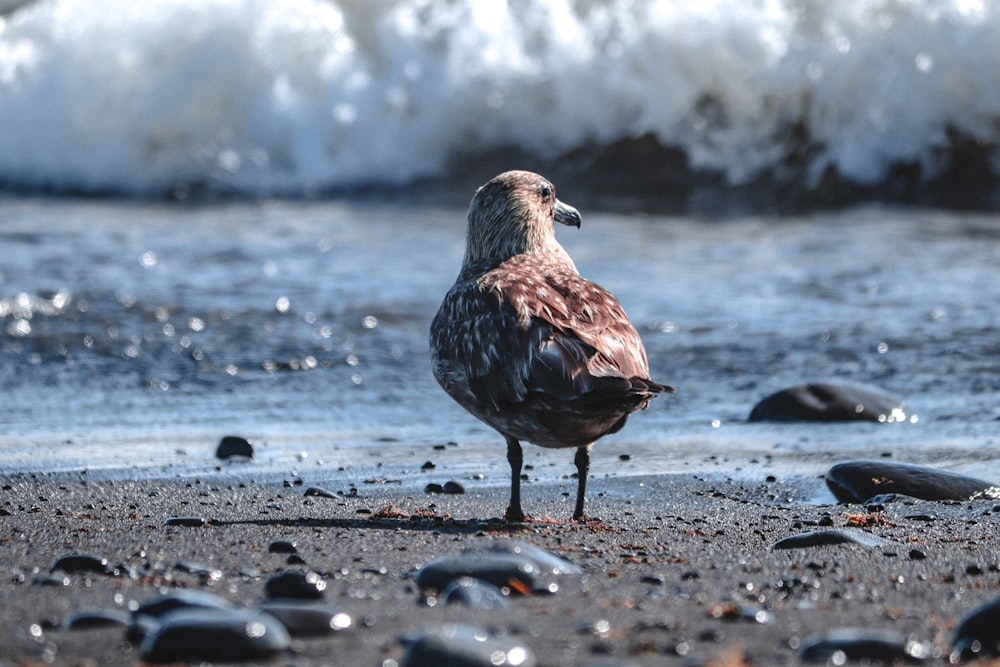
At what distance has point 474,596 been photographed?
10.3ft

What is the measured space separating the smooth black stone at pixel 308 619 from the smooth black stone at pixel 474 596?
321 millimetres

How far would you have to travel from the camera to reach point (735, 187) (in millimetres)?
14711

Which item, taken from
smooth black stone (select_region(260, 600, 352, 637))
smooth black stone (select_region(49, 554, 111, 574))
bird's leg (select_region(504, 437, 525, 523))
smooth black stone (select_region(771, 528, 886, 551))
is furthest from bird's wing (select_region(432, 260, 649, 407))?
smooth black stone (select_region(260, 600, 352, 637))

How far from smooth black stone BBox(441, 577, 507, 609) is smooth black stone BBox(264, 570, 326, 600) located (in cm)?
30

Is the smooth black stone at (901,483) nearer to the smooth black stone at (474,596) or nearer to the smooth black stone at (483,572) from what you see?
the smooth black stone at (483,572)

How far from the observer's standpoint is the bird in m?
4.49

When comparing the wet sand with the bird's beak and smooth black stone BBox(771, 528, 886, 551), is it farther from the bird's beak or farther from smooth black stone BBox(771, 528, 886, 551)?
the bird's beak

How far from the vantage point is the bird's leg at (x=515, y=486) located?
4.71 m

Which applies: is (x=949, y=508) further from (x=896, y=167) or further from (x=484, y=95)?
(x=484, y=95)

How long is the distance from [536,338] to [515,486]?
1.77 feet

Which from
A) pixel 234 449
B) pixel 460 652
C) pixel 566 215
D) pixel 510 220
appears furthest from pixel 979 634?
pixel 234 449

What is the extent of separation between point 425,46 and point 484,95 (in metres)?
0.95

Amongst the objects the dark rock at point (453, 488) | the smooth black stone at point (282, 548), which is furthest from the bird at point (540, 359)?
the smooth black stone at point (282, 548)

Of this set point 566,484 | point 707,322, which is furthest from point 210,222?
point 566,484
